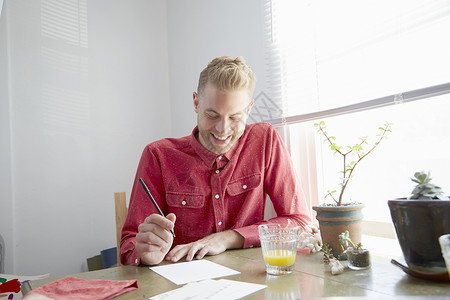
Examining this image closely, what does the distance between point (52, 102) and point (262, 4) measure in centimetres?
161

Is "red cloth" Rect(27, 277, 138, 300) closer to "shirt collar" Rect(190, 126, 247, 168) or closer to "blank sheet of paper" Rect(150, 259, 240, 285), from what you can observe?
"blank sheet of paper" Rect(150, 259, 240, 285)

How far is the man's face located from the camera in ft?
4.94

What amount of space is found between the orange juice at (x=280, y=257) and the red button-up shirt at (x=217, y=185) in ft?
1.88

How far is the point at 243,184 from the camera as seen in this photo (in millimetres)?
1635

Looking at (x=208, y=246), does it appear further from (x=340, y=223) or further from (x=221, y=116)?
(x=221, y=116)

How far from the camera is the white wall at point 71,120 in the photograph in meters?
2.40

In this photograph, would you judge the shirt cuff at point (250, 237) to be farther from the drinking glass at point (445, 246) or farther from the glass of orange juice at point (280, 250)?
the drinking glass at point (445, 246)

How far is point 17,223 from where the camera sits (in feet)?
7.78

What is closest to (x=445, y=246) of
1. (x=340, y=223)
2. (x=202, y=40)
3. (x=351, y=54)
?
(x=340, y=223)

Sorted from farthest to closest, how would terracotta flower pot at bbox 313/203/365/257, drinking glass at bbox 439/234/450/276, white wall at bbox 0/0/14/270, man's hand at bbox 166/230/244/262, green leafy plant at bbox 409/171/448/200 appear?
white wall at bbox 0/0/14/270, man's hand at bbox 166/230/244/262, terracotta flower pot at bbox 313/203/365/257, green leafy plant at bbox 409/171/448/200, drinking glass at bbox 439/234/450/276

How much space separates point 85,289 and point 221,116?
0.87m

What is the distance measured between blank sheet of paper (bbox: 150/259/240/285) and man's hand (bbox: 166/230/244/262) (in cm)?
5

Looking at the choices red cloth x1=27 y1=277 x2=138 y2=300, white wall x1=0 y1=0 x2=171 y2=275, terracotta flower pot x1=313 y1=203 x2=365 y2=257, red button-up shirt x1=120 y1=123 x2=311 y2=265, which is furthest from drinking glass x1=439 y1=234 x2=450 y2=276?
white wall x1=0 y1=0 x2=171 y2=275

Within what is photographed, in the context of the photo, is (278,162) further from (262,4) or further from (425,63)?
(262,4)
